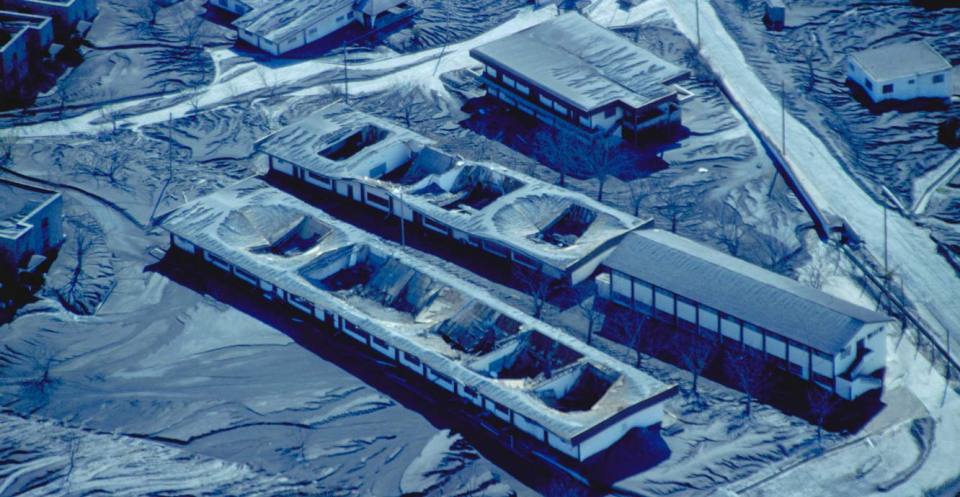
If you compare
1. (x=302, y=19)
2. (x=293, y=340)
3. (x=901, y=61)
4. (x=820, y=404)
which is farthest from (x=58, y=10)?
(x=820, y=404)

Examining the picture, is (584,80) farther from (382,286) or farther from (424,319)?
(424,319)

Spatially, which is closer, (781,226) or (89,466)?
(89,466)

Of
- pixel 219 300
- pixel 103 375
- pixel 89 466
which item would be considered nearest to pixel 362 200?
pixel 219 300

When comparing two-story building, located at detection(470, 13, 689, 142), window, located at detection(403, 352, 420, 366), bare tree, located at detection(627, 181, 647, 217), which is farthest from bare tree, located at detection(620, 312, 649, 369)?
two-story building, located at detection(470, 13, 689, 142)

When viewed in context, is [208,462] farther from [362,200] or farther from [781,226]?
[781,226]

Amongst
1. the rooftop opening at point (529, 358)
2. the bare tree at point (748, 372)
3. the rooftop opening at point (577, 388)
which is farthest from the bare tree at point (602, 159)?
the rooftop opening at point (577, 388)
